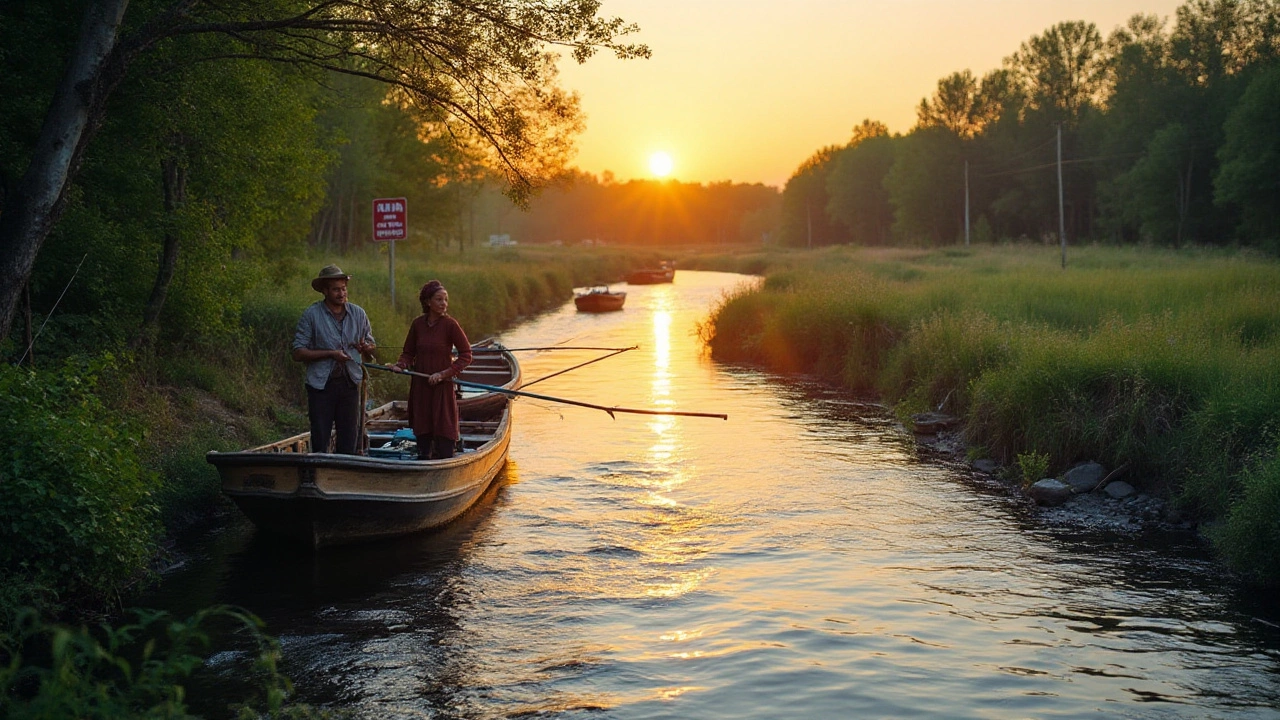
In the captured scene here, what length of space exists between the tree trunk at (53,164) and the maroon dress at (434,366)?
307 cm

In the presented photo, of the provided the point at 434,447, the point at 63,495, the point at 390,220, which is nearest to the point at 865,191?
the point at 390,220

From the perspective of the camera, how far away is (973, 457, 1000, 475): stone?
12.9 metres

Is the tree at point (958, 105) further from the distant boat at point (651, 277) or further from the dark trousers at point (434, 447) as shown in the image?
the dark trousers at point (434, 447)

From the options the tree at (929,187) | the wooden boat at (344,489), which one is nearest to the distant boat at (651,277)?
the tree at (929,187)

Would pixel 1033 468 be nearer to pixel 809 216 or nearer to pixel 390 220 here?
pixel 390 220

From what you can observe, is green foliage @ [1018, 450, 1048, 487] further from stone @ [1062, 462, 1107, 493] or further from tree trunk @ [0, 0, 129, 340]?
tree trunk @ [0, 0, 129, 340]

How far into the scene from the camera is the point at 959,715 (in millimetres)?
6438

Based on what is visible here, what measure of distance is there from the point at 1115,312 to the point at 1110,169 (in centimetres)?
5552

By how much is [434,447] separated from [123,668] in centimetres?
679

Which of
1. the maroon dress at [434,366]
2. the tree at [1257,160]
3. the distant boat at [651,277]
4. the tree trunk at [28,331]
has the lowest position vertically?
the maroon dress at [434,366]

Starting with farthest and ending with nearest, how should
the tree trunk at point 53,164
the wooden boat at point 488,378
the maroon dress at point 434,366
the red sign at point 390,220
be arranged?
the red sign at point 390,220 < the wooden boat at point 488,378 < the maroon dress at point 434,366 < the tree trunk at point 53,164

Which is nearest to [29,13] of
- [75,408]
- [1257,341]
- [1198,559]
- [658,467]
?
[75,408]

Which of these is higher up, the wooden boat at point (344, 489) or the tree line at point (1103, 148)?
the tree line at point (1103, 148)

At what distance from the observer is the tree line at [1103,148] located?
50.2m
